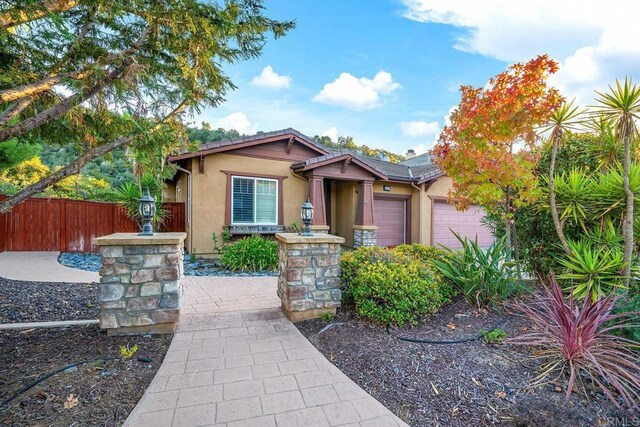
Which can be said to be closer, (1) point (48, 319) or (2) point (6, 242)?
(1) point (48, 319)

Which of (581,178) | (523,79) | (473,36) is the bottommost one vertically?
(581,178)

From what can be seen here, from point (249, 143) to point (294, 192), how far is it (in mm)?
2133

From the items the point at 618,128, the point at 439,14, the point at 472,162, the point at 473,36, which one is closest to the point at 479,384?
the point at 472,162

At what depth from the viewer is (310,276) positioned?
395 cm

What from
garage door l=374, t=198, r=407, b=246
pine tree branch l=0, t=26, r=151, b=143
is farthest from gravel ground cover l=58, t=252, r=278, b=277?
garage door l=374, t=198, r=407, b=246

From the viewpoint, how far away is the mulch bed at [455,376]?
2.12m

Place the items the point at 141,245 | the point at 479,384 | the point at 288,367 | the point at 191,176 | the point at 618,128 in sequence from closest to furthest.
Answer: the point at 479,384
the point at 288,367
the point at 141,245
the point at 618,128
the point at 191,176

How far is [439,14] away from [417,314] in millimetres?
6366

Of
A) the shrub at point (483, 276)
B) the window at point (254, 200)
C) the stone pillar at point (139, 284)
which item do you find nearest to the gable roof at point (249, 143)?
the window at point (254, 200)

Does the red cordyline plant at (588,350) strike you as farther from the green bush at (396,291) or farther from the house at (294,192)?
the house at (294,192)

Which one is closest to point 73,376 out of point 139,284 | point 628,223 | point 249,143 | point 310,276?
point 139,284

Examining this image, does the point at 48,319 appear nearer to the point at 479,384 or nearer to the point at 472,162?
the point at 479,384

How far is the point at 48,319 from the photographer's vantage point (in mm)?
3854

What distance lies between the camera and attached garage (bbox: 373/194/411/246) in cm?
1161
